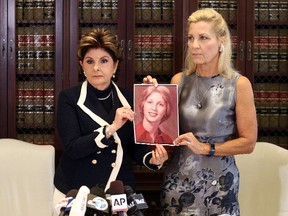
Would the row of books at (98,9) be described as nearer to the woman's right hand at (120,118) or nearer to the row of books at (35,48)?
the row of books at (35,48)

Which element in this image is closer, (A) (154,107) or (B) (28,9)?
(A) (154,107)

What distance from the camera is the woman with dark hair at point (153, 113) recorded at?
1964mm

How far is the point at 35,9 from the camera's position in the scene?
341cm

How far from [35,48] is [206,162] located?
182 cm

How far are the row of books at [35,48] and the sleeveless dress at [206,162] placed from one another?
1.61 m

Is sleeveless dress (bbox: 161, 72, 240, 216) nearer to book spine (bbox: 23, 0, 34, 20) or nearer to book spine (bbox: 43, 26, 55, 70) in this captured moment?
book spine (bbox: 43, 26, 55, 70)

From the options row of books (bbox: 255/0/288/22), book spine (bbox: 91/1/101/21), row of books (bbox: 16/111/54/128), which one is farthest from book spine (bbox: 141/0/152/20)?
row of books (bbox: 16/111/54/128)

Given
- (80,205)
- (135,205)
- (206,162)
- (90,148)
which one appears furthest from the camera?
(206,162)

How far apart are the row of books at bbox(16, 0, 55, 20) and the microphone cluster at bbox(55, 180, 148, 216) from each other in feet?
7.32

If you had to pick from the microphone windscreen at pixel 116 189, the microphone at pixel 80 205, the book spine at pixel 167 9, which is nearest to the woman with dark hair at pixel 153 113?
the microphone windscreen at pixel 116 189

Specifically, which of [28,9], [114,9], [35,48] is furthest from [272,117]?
[28,9]

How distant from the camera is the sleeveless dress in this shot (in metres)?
2.00

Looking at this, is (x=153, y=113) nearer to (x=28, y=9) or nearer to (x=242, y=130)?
(x=242, y=130)

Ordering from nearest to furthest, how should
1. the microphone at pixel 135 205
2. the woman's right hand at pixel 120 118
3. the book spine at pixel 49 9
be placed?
the microphone at pixel 135 205 → the woman's right hand at pixel 120 118 → the book spine at pixel 49 9
